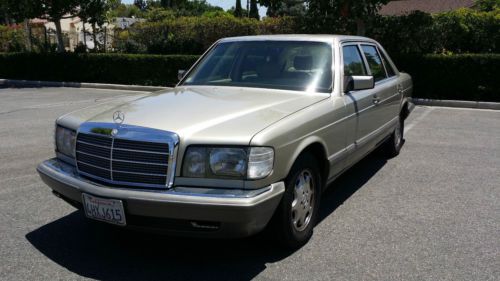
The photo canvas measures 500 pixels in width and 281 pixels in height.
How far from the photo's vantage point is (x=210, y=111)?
3627mm

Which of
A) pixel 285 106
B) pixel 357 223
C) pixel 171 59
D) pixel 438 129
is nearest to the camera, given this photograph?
pixel 285 106

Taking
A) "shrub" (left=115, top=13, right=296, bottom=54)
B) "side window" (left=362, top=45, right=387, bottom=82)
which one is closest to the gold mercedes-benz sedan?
"side window" (left=362, top=45, right=387, bottom=82)

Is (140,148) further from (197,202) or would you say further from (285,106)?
(285,106)

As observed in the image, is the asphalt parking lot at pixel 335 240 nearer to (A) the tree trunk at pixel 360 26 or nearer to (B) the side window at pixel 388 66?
(B) the side window at pixel 388 66

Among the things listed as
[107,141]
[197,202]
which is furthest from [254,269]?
[107,141]

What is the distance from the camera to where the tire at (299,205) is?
136 inches

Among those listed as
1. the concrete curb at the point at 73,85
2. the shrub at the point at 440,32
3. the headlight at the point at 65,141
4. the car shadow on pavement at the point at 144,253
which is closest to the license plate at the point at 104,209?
the car shadow on pavement at the point at 144,253

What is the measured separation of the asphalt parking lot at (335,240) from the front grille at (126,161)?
0.68 meters

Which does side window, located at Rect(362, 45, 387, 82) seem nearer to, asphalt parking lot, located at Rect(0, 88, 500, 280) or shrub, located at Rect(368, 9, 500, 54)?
Answer: asphalt parking lot, located at Rect(0, 88, 500, 280)

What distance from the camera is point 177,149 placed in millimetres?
3143

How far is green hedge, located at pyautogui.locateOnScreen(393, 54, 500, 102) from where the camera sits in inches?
455

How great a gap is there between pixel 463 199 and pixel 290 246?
2317mm

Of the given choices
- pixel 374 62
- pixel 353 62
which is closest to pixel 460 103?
pixel 374 62

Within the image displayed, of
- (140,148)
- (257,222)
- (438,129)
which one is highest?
(140,148)
